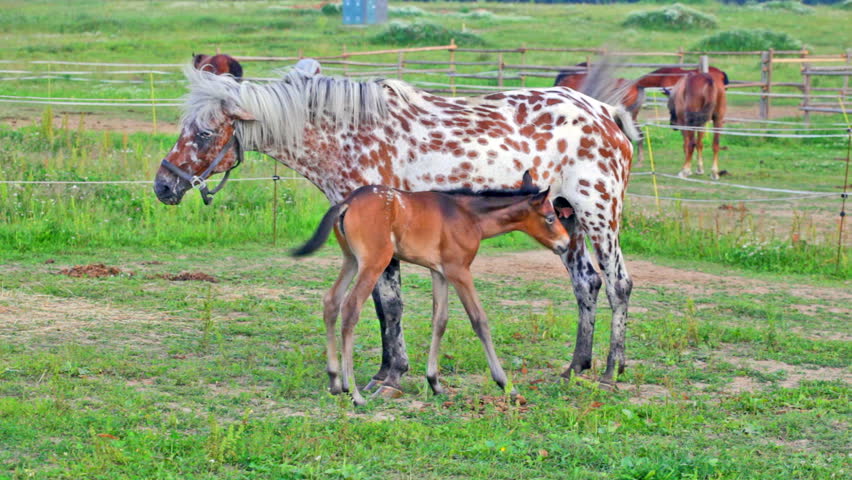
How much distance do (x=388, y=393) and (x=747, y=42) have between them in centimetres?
3299

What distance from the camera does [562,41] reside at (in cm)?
3672

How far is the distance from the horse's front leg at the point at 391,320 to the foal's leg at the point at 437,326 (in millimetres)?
292

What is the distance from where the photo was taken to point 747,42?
35656 millimetres

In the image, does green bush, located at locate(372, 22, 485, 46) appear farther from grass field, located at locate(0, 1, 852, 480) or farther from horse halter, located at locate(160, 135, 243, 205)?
horse halter, located at locate(160, 135, 243, 205)

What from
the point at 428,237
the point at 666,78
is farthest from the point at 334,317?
the point at 666,78

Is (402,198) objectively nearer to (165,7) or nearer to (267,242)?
(267,242)

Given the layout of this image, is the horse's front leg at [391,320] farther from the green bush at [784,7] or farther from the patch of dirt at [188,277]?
the green bush at [784,7]

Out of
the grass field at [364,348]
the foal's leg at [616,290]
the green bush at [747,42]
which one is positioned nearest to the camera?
the grass field at [364,348]

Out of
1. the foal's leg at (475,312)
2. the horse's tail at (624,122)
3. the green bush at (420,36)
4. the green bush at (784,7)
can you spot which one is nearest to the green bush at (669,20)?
the green bush at (784,7)

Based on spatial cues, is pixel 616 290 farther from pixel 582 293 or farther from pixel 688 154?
pixel 688 154

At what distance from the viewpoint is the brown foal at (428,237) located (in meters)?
5.76

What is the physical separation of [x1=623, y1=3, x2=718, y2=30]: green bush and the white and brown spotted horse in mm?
38380

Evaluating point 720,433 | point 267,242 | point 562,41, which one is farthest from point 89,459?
point 562,41

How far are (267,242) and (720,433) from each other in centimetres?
651
